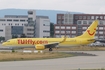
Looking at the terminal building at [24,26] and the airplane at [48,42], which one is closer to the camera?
the airplane at [48,42]

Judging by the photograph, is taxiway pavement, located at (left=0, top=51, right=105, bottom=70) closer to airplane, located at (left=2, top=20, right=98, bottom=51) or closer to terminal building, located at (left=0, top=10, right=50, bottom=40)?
airplane, located at (left=2, top=20, right=98, bottom=51)

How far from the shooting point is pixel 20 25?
17388cm

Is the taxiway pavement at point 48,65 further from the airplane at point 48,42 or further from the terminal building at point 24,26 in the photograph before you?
the terminal building at point 24,26

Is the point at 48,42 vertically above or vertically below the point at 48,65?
above

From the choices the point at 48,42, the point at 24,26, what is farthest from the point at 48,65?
the point at 24,26

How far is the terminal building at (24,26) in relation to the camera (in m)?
169

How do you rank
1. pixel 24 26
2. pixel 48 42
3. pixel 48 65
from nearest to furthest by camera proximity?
pixel 48 65
pixel 48 42
pixel 24 26

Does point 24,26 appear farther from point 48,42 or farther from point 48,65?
point 48,65

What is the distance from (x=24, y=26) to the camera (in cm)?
17162

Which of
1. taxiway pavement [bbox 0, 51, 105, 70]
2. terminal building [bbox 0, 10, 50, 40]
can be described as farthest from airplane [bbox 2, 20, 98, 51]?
terminal building [bbox 0, 10, 50, 40]

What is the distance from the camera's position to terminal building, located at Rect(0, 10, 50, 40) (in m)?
169

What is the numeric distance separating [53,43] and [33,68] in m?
37.9

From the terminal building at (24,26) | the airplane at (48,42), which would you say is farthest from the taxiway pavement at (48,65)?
the terminal building at (24,26)

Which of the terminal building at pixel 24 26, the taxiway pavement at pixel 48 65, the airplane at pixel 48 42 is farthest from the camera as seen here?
the terminal building at pixel 24 26
